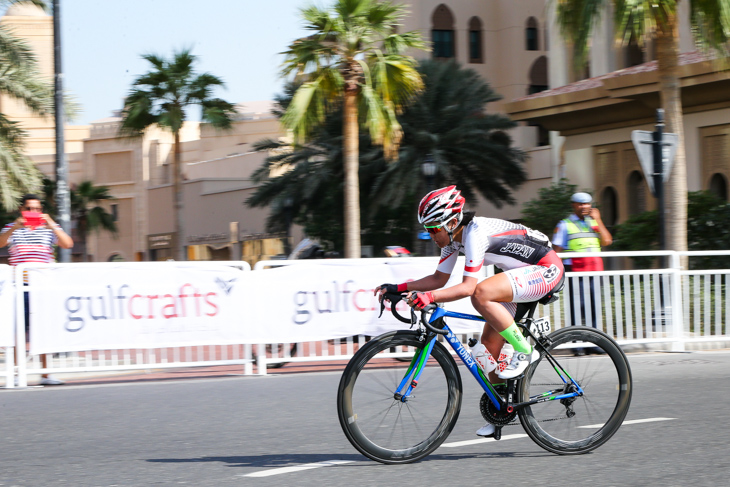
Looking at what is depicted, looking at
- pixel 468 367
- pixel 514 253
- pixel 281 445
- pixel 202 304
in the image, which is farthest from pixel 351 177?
pixel 468 367

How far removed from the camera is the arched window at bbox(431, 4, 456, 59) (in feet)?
137

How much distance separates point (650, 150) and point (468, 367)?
8.42 m

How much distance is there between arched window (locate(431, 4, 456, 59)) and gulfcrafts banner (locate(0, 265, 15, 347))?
109 ft

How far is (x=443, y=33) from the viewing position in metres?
42.0

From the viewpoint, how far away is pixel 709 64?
21.0m

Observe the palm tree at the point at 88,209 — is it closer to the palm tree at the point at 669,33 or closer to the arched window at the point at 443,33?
the arched window at the point at 443,33

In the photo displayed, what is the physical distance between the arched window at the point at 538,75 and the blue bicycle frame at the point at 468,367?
3881 centimetres

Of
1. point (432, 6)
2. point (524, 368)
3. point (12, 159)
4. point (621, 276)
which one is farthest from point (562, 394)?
point (432, 6)

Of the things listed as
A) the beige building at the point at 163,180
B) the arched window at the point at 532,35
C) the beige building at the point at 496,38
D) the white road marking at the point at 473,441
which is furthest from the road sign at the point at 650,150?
the beige building at the point at 163,180

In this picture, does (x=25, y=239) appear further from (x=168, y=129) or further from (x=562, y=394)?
(x=168, y=129)

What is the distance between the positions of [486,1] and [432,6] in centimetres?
344

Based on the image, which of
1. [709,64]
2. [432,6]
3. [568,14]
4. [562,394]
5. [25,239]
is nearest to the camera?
[562,394]

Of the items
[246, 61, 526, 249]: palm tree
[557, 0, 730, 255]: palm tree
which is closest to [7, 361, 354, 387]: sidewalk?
[557, 0, 730, 255]: palm tree

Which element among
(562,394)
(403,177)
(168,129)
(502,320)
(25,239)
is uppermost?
(168,129)
